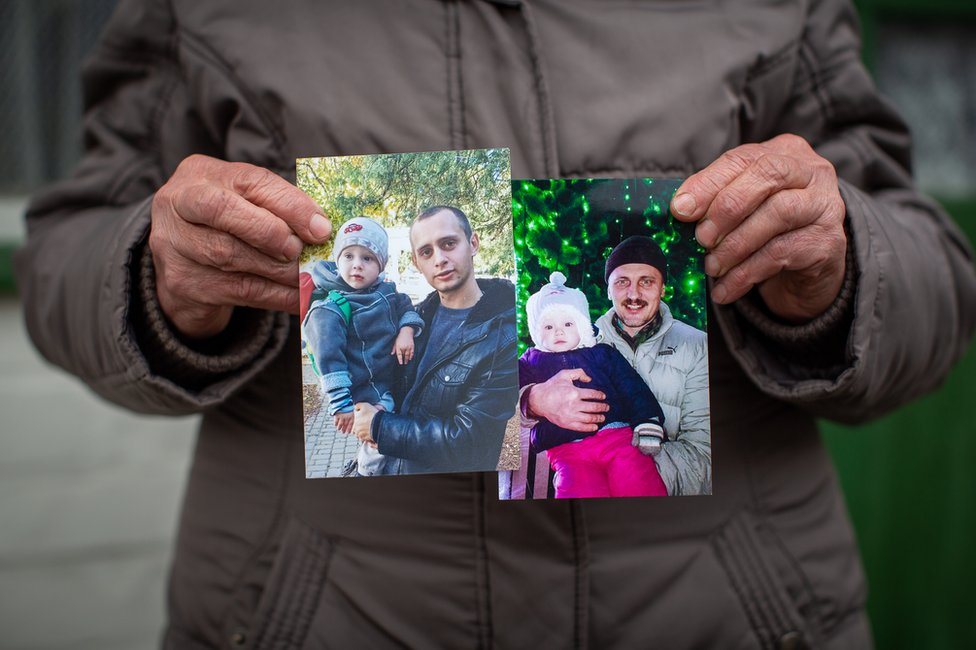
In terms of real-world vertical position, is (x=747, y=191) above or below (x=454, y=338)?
above

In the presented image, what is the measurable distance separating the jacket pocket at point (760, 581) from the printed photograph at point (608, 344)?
0.63ft

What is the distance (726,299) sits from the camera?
34.1 inches

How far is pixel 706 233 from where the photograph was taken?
32.6 inches

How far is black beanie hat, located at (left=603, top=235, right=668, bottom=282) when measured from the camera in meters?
0.83

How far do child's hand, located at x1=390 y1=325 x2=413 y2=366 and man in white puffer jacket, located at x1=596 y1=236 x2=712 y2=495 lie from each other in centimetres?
20

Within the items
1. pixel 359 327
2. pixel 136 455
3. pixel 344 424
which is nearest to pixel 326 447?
pixel 344 424

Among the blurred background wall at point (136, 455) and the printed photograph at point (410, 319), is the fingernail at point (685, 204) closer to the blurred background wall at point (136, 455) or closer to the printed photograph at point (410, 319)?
the printed photograph at point (410, 319)

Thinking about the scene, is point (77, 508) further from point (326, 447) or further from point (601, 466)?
point (601, 466)

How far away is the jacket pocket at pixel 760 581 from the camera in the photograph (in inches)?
38.6

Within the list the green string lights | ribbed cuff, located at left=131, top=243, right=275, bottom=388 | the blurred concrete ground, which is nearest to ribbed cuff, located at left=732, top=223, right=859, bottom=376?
the green string lights

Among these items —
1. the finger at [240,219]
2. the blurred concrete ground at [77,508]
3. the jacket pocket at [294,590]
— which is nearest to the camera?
the finger at [240,219]

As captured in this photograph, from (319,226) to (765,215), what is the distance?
0.47 meters

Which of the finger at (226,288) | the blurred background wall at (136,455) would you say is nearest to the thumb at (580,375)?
the finger at (226,288)

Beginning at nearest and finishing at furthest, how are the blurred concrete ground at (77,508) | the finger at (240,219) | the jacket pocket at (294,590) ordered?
1. the finger at (240,219)
2. the jacket pocket at (294,590)
3. the blurred concrete ground at (77,508)
